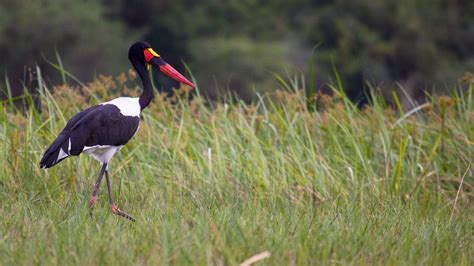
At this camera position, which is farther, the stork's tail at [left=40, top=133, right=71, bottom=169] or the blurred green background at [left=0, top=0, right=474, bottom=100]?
the blurred green background at [left=0, top=0, right=474, bottom=100]

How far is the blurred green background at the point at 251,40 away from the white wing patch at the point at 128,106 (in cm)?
2522

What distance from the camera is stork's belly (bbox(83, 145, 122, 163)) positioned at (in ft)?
21.6


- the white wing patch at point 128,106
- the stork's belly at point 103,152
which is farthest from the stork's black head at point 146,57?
the stork's belly at point 103,152

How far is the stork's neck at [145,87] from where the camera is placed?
22.7ft

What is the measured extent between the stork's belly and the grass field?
22cm

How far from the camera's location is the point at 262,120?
25.7ft

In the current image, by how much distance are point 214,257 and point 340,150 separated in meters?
2.99

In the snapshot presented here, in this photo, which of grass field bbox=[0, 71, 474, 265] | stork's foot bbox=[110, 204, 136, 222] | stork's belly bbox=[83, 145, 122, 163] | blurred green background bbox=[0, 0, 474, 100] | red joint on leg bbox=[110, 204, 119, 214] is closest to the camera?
grass field bbox=[0, 71, 474, 265]

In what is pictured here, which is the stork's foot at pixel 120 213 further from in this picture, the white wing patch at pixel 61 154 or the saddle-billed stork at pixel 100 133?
the white wing patch at pixel 61 154

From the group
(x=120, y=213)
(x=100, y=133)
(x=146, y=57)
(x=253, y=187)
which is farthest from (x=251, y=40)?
(x=120, y=213)

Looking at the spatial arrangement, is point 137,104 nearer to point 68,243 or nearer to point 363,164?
point 363,164

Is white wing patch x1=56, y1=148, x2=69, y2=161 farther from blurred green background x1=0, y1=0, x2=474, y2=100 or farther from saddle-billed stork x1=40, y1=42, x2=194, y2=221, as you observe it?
blurred green background x1=0, y1=0, x2=474, y2=100

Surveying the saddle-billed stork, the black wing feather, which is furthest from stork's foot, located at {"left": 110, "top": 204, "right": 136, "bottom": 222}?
the black wing feather

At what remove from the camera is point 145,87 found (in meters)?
6.99
